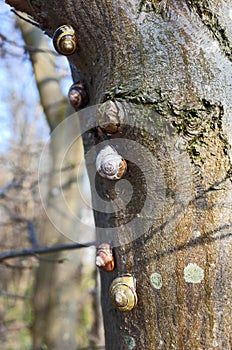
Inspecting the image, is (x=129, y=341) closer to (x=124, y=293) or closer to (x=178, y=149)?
(x=124, y=293)

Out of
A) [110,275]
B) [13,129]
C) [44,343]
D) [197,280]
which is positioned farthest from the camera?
[13,129]

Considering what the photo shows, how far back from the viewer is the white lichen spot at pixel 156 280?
2.19 ft

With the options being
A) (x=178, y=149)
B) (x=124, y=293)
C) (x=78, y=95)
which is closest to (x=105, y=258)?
(x=124, y=293)

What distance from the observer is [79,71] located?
0.88m

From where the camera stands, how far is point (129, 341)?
0.73 metres

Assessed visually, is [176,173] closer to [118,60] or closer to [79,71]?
[118,60]

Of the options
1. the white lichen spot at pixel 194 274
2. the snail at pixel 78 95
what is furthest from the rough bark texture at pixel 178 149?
the snail at pixel 78 95

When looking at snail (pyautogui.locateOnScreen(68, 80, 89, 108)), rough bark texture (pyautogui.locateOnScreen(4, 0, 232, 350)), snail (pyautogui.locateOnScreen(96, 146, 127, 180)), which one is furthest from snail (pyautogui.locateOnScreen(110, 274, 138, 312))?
snail (pyautogui.locateOnScreen(68, 80, 89, 108))

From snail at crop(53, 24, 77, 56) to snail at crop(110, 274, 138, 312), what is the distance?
0.44m

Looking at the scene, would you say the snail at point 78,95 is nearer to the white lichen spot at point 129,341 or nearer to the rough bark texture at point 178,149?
the rough bark texture at point 178,149

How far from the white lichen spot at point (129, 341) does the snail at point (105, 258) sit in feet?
0.40

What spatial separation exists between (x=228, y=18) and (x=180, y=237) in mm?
401

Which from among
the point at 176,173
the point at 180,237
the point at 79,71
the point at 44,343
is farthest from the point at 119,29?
the point at 44,343

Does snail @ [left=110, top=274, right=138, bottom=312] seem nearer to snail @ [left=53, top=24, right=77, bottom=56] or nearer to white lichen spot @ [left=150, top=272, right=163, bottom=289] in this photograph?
white lichen spot @ [left=150, top=272, right=163, bottom=289]
